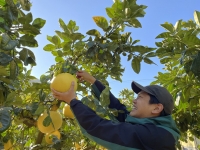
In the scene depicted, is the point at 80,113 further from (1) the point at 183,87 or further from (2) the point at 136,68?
(1) the point at 183,87

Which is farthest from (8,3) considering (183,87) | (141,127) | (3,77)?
(183,87)

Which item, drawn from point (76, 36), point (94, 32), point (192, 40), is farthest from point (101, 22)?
point (192, 40)

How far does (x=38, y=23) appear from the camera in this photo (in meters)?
1.61

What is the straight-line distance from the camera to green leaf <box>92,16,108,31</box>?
182 cm

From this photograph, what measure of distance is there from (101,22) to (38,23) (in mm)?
442

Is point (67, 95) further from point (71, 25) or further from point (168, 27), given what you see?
point (168, 27)

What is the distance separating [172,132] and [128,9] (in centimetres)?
91

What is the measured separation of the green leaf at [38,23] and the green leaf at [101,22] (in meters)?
0.39

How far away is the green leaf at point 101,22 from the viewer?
5.98 ft

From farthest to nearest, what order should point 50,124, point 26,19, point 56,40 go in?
point 56,40 < point 50,124 < point 26,19

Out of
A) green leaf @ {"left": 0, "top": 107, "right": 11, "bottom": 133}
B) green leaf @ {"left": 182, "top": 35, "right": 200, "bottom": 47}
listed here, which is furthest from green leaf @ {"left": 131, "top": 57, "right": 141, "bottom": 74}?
green leaf @ {"left": 0, "top": 107, "right": 11, "bottom": 133}

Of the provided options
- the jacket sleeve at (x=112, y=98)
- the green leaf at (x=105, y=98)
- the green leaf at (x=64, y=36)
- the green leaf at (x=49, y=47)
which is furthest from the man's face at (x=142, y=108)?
the green leaf at (x=49, y=47)

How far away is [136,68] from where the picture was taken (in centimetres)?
197

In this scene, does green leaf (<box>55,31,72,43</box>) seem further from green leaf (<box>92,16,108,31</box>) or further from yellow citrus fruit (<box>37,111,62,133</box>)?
yellow citrus fruit (<box>37,111,62,133</box>)
